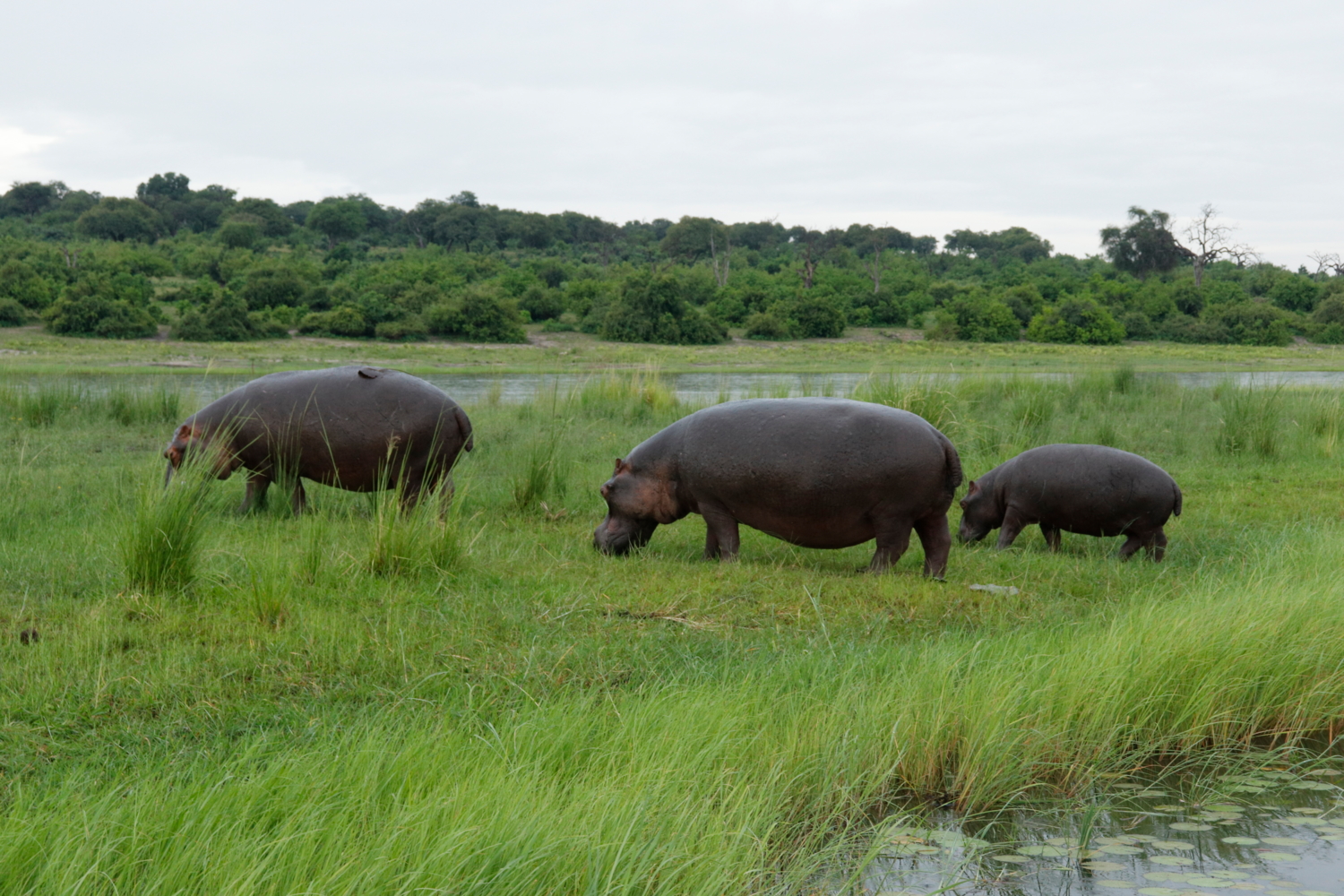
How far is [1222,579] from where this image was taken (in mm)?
5016

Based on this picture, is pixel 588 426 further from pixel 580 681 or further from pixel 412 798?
pixel 412 798

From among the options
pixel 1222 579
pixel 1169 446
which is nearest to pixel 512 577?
pixel 1222 579

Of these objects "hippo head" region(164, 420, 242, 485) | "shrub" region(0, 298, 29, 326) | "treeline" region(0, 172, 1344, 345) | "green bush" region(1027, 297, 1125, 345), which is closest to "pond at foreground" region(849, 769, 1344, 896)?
"hippo head" region(164, 420, 242, 485)

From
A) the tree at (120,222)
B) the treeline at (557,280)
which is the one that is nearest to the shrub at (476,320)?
the treeline at (557,280)

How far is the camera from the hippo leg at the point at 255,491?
650 centimetres

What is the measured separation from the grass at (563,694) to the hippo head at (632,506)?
0.78 ft

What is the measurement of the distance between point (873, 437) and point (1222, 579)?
1750mm

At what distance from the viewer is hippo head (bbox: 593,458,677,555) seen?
18.5ft

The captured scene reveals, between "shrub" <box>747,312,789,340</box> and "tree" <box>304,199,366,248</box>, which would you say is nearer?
"shrub" <box>747,312,789,340</box>

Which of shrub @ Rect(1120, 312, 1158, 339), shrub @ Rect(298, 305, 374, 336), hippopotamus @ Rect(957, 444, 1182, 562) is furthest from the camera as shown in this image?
shrub @ Rect(1120, 312, 1158, 339)

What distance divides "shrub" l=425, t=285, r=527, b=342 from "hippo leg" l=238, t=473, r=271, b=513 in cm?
2746

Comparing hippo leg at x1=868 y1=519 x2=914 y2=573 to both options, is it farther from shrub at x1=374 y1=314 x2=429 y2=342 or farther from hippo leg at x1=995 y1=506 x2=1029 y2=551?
shrub at x1=374 y1=314 x2=429 y2=342

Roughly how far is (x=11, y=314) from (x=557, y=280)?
73.6 feet

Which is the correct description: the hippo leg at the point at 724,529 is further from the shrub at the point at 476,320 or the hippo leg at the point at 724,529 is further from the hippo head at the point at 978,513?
the shrub at the point at 476,320
